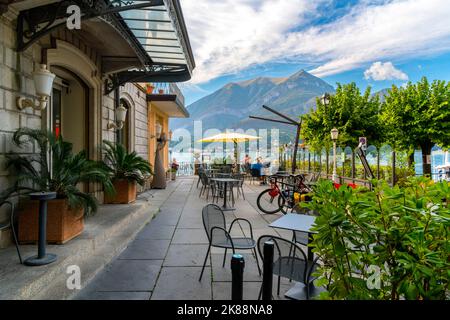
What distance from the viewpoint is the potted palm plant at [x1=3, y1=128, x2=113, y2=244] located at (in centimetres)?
352

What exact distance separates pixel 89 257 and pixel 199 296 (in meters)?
1.62

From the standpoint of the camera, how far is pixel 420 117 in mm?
12438

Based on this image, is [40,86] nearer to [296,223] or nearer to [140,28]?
[140,28]

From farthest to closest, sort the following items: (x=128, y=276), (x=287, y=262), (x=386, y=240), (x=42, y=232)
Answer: (x=128, y=276) < (x=42, y=232) < (x=287, y=262) < (x=386, y=240)

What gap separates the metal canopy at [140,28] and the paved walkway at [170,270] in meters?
2.99

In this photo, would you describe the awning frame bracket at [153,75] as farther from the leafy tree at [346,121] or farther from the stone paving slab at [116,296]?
the leafy tree at [346,121]

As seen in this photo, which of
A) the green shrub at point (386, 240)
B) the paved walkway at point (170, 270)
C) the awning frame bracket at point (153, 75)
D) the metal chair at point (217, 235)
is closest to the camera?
the green shrub at point (386, 240)

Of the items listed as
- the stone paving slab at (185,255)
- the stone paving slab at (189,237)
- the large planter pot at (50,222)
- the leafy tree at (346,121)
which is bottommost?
the stone paving slab at (185,255)

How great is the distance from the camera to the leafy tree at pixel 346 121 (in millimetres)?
12578

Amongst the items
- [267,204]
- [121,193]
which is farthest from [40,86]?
[267,204]

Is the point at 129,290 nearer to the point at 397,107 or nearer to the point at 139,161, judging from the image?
the point at 139,161

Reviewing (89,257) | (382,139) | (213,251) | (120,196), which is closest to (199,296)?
(213,251)

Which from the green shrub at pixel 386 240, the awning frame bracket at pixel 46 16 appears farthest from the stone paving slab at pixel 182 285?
the awning frame bracket at pixel 46 16

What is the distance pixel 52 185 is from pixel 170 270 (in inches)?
70.9
